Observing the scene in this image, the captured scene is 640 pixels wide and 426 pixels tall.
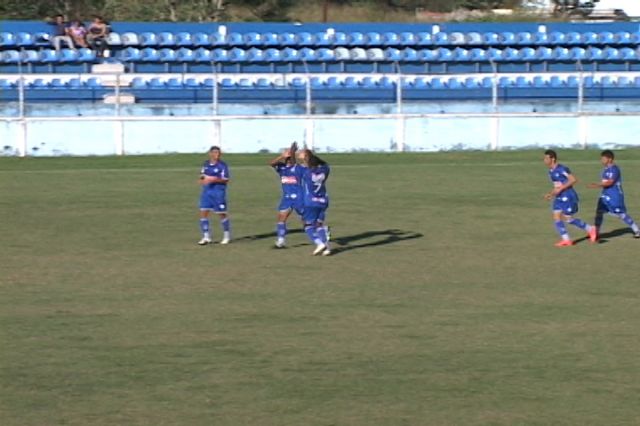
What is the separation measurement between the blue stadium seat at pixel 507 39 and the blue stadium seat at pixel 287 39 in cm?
703

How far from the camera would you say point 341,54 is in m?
43.8

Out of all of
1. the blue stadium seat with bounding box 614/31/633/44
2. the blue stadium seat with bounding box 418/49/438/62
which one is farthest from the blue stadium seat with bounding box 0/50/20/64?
the blue stadium seat with bounding box 614/31/633/44

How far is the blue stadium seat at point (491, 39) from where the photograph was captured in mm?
45844

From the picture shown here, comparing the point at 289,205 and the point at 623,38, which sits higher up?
the point at 623,38

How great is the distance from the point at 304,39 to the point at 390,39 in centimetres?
304

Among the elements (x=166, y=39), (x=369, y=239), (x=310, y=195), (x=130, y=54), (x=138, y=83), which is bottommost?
(x=369, y=239)

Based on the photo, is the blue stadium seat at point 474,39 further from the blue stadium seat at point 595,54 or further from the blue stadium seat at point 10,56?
the blue stadium seat at point 10,56

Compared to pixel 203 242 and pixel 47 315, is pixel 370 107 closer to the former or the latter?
pixel 203 242

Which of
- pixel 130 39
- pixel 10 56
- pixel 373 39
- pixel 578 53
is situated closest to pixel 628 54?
pixel 578 53

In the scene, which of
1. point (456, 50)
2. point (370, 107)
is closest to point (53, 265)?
point (370, 107)

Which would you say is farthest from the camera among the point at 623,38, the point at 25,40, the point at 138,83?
the point at 623,38

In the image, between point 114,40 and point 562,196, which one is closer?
point 562,196

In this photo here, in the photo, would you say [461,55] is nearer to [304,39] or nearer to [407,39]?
[407,39]

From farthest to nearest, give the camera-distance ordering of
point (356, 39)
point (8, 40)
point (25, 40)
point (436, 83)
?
1. point (356, 39)
2. point (25, 40)
3. point (8, 40)
4. point (436, 83)
